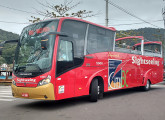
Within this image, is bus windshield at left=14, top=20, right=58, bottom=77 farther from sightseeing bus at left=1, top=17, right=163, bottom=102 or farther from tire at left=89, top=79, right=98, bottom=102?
tire at left=89, top=79, right=98, bottom=102

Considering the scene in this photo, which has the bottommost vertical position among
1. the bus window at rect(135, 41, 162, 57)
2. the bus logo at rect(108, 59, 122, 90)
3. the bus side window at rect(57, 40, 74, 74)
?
the bus logo at rect(108, 59, 122, 90)

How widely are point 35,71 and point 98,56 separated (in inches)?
131

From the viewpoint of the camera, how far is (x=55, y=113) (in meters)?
7.14

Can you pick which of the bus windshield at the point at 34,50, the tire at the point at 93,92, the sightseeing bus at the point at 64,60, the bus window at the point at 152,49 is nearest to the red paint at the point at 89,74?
the sightseeing bus at the point at 64,60

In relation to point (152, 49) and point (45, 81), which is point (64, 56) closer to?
point (45, 81)

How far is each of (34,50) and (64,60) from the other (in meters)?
1.12

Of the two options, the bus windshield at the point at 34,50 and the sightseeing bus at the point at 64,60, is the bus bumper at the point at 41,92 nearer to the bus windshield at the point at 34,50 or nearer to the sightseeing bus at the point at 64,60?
the sightseeing bus at the point at 64,60

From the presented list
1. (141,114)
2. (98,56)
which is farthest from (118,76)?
(141,114)

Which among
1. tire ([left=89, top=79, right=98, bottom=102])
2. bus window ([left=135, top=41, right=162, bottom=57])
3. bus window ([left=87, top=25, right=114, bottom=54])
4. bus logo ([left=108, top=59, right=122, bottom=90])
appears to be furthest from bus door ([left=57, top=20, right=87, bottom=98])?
bus window ([left=135, top=41, right=162, bottom=57])

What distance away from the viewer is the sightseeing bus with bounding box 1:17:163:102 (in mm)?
7648

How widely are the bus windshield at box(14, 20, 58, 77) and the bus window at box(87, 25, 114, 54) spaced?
6.53 ft

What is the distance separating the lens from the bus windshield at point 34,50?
7.72 meters

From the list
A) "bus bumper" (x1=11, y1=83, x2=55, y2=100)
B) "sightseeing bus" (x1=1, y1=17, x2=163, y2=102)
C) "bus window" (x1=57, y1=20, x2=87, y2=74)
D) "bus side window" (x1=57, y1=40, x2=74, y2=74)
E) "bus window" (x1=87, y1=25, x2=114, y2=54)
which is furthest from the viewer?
"bus window" (x1=87, y1=25, x2=114, y2=54)

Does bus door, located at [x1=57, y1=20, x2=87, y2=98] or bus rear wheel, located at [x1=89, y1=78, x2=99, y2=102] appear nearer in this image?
bus door, located at [x1=57, y1=20, x2=87, y2=98]
